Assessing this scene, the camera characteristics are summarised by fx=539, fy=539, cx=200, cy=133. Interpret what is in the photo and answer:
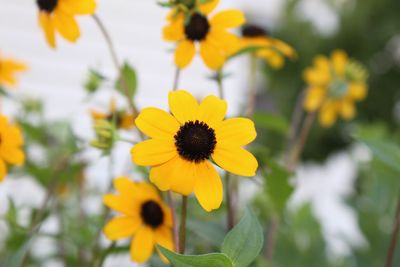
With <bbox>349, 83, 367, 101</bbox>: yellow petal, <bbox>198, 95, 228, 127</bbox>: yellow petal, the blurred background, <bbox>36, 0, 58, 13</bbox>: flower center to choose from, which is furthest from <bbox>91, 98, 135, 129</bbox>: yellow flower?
<bbox>349, 83, 367, 101</bbox>: yellow petal

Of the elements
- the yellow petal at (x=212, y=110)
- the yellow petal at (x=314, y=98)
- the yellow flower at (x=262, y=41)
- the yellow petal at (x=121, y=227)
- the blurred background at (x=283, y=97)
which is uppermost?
the yellow petal at (x=212, y=110)

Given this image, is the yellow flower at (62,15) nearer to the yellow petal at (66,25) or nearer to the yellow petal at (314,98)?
the yellow petal at (66,25)

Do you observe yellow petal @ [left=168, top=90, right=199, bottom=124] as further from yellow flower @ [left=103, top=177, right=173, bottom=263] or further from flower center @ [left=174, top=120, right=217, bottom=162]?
yellow flower @ [left=103, top=177, right=173, bottom=263]

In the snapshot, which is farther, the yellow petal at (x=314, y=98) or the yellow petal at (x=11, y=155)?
the yellow petal at (x=314, y=98)

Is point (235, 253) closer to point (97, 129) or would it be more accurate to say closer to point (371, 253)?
point (97, 129)

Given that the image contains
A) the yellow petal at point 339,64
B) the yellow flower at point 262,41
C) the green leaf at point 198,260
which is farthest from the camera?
the yellow petal at point 339,64

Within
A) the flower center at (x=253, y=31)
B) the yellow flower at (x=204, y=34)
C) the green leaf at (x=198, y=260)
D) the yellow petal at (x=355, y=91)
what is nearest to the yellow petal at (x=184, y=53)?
the yellow flower at (x=204, y=34)
